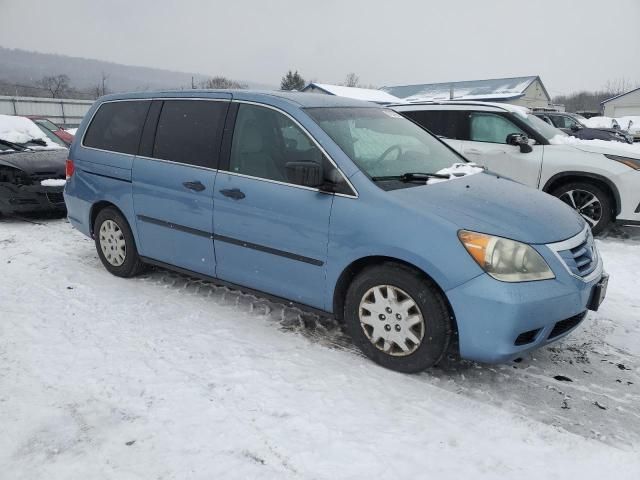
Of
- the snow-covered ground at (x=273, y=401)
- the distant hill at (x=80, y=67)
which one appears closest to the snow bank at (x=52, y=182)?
the snow-covered ground at (x=273, y=401)

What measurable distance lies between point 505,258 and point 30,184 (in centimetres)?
658

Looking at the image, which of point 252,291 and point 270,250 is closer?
point 270,250

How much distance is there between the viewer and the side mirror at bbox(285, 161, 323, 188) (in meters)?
3.39

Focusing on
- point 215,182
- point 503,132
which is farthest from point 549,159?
point 215,182

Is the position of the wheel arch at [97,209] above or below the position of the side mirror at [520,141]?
below

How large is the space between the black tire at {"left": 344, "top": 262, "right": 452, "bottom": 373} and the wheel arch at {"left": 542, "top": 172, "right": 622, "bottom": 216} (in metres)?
4.48

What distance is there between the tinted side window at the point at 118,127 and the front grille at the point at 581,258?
367 cm

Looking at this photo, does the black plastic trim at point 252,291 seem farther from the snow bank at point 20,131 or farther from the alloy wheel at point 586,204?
the snow bank at point 20,131

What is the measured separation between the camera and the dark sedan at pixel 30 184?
708cm

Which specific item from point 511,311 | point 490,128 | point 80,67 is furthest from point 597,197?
point 80,67

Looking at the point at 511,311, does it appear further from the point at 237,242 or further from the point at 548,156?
the point at 548,156

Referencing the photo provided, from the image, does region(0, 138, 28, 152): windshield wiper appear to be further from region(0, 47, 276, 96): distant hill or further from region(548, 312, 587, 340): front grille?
region(0, 47, 276, 96): distant hill

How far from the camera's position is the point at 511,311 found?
9.37ft

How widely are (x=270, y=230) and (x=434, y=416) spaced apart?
65.2 inches
